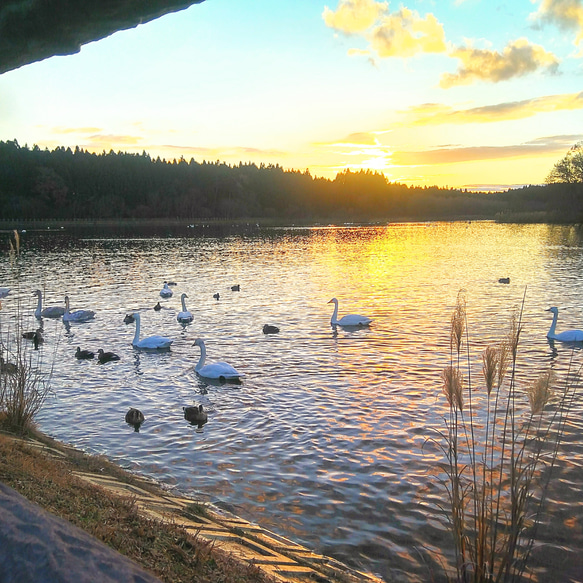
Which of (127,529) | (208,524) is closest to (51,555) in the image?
(127,529)

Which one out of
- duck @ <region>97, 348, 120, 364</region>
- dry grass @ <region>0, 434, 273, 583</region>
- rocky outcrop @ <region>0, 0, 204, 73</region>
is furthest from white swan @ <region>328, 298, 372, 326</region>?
rocky outcrop @ <region>0, 0, 204, 73</region>

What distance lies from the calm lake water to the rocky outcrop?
568 centimetres

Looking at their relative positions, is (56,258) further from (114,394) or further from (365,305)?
(114,394)

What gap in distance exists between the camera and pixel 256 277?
34.1 metres

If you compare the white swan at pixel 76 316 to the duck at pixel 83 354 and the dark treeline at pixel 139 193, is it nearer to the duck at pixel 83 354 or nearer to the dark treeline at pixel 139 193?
the duck at pixel 83 354

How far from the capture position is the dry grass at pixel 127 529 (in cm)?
423

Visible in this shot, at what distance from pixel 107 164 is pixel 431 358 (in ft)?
566

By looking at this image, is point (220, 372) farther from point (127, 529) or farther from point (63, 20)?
point (63, 20)

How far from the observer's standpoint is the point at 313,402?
37.7 ft

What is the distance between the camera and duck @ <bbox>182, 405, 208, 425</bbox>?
10547 mm

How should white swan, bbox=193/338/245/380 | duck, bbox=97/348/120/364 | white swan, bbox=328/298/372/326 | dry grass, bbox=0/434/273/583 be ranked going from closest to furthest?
dry grass, bbox=0/434/273/583 → white swan, bbox=193/338/245/380 → duck, bbox=97/348/120/364 → white swan, bbox=328/298/372/326

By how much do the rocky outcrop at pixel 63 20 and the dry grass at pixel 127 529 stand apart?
3991 mm

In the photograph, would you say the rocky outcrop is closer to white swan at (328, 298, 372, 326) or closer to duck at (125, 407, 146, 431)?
duck at (125, 407, 146, 431)

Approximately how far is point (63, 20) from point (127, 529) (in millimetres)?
4350
